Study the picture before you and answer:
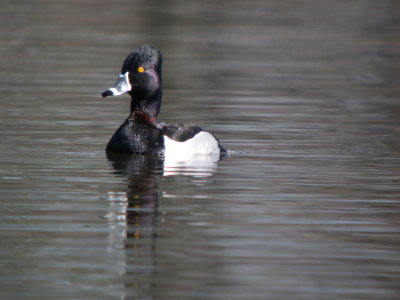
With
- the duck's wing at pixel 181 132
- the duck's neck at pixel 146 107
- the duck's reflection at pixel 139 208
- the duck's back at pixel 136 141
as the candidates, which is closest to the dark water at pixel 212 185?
the duck's reflection at pixel 139 208

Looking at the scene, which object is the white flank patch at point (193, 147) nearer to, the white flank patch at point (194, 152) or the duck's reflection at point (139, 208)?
the white flank patch at point (194, 152)

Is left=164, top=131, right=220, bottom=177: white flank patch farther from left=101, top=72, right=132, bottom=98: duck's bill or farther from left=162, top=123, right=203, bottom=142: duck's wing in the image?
left=101, top=72, right=132, bottom=98: duck's bill

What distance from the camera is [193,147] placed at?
41.9 feet

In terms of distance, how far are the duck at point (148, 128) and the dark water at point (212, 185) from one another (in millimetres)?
250

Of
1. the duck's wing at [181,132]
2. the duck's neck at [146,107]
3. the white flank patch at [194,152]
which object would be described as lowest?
the white flank patch at [194,152]

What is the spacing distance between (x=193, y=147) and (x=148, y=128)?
610mm

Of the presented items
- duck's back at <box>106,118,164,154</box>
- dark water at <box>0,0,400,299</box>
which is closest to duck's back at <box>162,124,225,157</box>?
duck's back at <box>106,118,164,154</box>

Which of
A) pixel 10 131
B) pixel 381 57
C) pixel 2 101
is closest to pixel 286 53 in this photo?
pixel 381 57

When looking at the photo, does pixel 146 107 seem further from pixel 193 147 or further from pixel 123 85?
pixel 193 147

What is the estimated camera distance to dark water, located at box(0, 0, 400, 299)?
7.13 meters

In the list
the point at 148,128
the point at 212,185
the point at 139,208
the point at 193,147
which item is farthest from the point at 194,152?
the point at 139,208

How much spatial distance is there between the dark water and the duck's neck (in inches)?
27.0

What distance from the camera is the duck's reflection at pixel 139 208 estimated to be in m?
7.25

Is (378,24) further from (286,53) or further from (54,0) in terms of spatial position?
(54,0)
